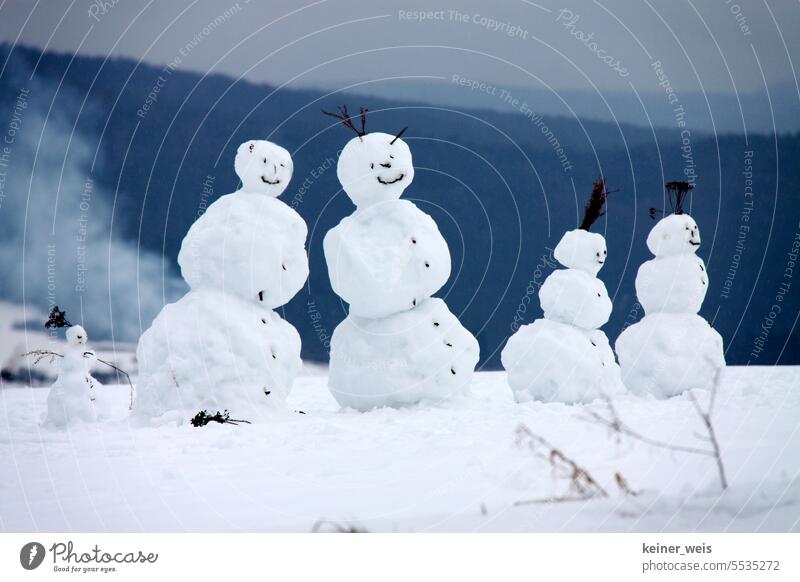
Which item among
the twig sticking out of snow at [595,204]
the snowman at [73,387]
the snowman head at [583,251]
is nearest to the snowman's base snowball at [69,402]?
the snowman at [73,387]

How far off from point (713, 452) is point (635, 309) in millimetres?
4829

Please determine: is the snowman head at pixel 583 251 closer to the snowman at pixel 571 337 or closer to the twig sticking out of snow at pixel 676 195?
the snowman at pixel 571 337

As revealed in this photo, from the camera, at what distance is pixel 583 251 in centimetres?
650

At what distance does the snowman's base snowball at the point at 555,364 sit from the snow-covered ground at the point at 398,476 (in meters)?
1.22

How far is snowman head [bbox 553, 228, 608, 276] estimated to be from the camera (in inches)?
256

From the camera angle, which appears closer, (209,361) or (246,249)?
(209,361)

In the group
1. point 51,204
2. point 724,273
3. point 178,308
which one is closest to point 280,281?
point 178,308

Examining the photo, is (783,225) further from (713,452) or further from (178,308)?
(178,308)

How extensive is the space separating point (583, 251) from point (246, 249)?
2919 mm

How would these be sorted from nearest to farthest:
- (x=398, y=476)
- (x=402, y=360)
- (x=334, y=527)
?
(x=334, y=527) < (x=398, y=476) < (x=402, y=360)

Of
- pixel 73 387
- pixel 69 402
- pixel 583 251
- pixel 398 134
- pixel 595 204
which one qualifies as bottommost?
pixel 69 402

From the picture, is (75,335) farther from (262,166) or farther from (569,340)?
(569,340)

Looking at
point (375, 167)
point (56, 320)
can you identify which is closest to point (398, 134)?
point (375, 167)
